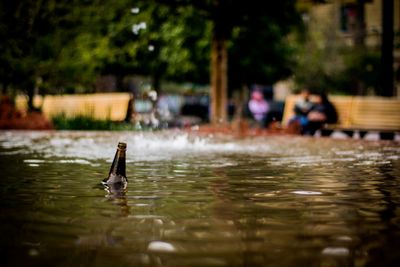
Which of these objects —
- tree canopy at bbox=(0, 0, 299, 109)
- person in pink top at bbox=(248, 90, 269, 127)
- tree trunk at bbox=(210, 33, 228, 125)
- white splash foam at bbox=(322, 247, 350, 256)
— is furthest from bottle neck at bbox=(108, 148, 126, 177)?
person in pink top at bbox=(248, 90, 269, 127)

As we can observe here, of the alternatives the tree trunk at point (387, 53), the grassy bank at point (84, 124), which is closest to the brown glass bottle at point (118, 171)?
the tree trunk at point (387, 53)

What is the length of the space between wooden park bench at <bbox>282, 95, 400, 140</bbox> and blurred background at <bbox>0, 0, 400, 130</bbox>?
82 cm

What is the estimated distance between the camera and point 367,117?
20359 millimetres

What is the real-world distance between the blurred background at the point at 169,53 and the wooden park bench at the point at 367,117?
2.70 ft

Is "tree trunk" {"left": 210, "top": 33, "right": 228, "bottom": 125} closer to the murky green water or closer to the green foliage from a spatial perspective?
the green foliage

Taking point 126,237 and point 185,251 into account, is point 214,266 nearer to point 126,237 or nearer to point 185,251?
point 185,251

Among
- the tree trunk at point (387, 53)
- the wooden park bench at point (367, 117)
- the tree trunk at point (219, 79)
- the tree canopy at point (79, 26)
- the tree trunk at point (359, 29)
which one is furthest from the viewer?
the tree trunk at point (359, 29)

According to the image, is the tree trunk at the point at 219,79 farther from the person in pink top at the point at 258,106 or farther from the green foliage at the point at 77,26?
the person in pink top at the point at 258,106

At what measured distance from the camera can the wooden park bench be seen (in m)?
19.4

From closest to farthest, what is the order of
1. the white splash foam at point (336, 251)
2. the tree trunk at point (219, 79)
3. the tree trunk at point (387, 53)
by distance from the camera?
1. the white splash foam at point (336, 251)
2. the tree trunk at point (387, 53)
3. the tree trunk at point (219, 79)

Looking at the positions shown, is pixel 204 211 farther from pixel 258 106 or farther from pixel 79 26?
pixel 258 106

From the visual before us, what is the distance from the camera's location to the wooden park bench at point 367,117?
19438 mm

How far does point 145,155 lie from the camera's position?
14.7 m

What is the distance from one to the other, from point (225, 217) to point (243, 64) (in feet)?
101
